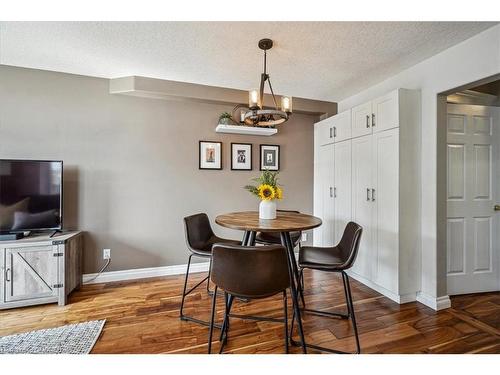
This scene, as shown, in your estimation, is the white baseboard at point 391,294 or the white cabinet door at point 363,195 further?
the white cabinet door at point 363,195

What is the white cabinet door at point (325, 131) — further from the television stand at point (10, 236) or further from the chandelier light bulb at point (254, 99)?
the television stand at point (10, 236)

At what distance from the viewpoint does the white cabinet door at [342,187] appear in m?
2.89

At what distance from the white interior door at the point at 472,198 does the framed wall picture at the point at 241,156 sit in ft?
7.27

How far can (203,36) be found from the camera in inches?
77.4

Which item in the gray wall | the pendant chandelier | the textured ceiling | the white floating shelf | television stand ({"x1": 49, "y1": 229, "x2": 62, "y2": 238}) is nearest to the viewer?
the textured ceiling

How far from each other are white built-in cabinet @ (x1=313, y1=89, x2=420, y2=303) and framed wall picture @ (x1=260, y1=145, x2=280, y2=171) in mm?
876

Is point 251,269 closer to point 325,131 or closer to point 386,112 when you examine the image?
point 386,112

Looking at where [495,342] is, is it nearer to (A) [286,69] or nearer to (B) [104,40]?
(A) [286,69]

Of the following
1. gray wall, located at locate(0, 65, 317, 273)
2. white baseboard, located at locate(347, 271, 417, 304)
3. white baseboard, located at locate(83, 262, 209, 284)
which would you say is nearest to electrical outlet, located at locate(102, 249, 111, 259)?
gray wall, located at locate(0, 65, 317, 273)

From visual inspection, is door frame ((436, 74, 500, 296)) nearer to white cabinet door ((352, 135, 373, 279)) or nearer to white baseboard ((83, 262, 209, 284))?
white cabinet door ((352, 135, 373, 279))

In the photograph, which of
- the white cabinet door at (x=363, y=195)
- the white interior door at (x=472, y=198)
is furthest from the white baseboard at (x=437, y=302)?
the white cabinet door at (x=363, y=195)

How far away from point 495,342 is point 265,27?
9.55ft

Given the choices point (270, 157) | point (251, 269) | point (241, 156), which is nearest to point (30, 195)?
point (241, 156)

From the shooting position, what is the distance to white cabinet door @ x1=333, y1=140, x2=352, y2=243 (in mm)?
2895
